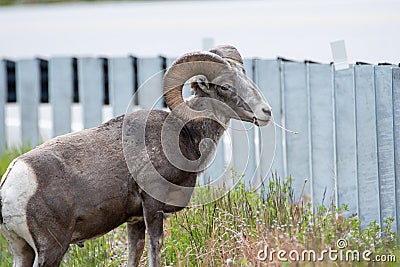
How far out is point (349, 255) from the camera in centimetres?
602

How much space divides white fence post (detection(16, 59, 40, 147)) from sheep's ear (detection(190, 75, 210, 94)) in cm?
493

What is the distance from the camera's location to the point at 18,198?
5992 mm

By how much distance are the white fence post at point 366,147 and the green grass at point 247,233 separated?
0.22 meters

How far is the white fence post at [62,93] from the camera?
11047 millimetres

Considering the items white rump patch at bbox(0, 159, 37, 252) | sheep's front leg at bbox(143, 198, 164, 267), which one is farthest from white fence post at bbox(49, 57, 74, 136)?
white rump patch at bbox(0, 159, 37, 252)

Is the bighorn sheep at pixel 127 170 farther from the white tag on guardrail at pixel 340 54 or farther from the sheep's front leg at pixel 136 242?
the white tag on guardrail at pixel 340 54

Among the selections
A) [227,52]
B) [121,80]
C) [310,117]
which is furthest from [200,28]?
[227,52]

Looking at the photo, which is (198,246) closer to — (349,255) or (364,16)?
(349,255)

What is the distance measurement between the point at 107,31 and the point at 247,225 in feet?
53.1

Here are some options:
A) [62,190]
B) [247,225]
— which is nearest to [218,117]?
[247,225]

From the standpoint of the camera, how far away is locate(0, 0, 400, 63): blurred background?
16.9m

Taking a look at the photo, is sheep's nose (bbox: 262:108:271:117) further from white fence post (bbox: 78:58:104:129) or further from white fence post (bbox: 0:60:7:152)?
white fence post (bbox: 0:60:7:152)

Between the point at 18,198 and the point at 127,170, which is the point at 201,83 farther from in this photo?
the point at 18,198

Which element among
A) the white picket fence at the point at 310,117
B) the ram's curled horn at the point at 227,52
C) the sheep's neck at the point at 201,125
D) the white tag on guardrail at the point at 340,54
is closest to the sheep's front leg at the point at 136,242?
the sheep's neck at the point at 201,125
